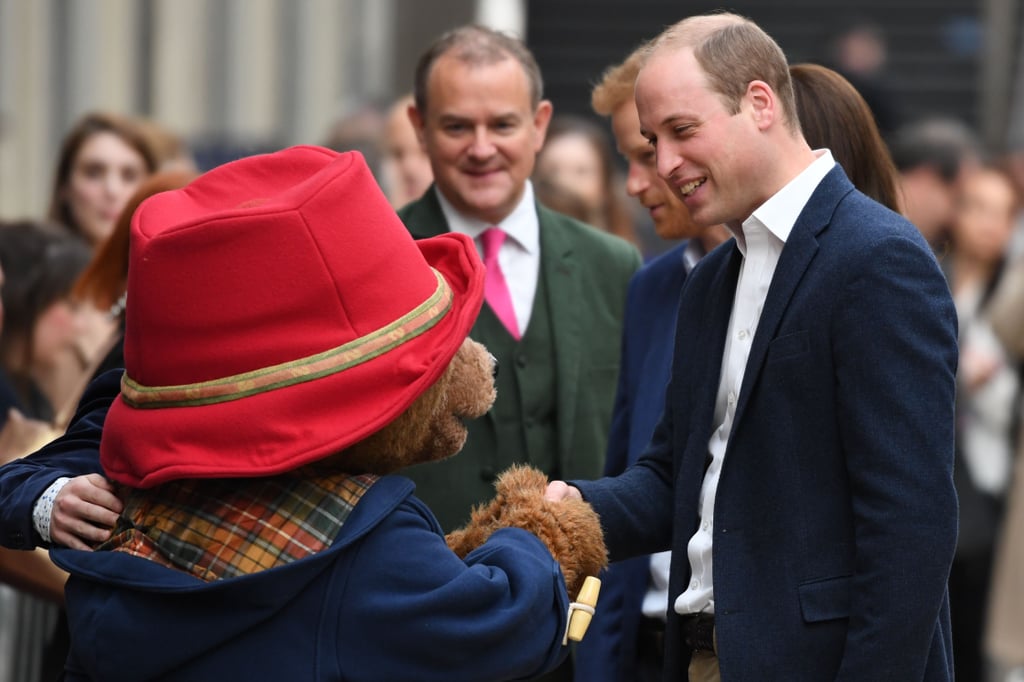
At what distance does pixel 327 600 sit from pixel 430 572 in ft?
0.63

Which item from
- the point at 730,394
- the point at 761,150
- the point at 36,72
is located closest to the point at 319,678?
the point at 730,394

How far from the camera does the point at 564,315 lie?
198 inches

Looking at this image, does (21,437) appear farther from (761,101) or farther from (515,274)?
(761,101)

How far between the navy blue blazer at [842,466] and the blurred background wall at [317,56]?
723 centimetres

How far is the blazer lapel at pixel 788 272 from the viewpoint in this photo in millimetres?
3371

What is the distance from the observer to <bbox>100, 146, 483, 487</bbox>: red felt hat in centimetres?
302

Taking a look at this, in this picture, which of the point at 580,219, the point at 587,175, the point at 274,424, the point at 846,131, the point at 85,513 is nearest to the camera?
the point at 274,424

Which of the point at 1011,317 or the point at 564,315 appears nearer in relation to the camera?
the point at 564,315

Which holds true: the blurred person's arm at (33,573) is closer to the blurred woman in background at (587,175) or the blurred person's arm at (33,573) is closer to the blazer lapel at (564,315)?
the blazer lapel at (564,315)

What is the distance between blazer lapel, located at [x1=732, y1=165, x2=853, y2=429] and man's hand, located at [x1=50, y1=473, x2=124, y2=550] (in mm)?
1252

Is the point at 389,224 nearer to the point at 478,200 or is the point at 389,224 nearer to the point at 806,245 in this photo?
the point at 806,245

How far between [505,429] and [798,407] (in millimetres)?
1632

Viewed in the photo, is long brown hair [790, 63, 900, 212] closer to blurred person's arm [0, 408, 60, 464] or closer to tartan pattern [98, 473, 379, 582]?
tartan pattern [98, 473, 379, 582]

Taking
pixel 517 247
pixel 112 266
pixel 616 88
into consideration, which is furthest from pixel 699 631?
pixel 112 266
